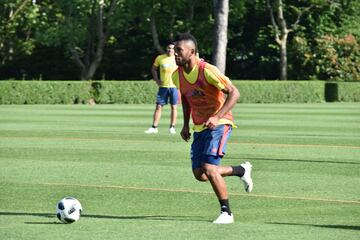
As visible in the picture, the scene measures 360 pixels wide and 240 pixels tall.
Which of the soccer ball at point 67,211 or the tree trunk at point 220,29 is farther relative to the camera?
the tree trunk at point 220,29

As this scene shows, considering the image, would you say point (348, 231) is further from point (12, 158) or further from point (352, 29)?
point (352, 29)

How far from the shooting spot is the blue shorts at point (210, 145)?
10742 millimetres

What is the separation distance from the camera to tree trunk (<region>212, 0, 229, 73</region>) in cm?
4272

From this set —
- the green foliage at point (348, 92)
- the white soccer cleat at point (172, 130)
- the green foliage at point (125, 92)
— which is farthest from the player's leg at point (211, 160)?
the green foliage at point (348, 92)

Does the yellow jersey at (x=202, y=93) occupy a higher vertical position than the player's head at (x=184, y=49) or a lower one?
lower

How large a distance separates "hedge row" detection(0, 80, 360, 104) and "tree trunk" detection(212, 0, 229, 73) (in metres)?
5.67

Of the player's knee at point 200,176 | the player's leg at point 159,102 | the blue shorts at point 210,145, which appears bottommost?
the player's leg at point 159,102

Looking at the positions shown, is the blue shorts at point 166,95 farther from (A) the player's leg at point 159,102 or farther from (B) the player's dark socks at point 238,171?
(B) the player's dark socks at point 238,171

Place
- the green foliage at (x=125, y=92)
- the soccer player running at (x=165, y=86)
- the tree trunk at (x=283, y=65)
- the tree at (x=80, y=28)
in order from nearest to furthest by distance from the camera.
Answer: the soccer player running at (x=165, y=86), the green foliage at (x=125, y=92), the tree at (x=80, y=28), the tree trunk at (x=283, y=65)

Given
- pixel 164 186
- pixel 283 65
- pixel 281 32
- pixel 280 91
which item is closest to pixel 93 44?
pixel 281 32

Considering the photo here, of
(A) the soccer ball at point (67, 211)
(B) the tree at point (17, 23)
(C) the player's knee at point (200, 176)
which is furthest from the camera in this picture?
(B) the tree at point (17, 23)

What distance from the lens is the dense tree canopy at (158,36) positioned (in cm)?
6219

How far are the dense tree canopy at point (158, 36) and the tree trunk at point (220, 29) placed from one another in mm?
18008

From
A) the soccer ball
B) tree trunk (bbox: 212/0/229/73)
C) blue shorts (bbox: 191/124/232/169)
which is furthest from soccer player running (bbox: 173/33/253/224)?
tree trunk (bbox: 212/0/229/73)
